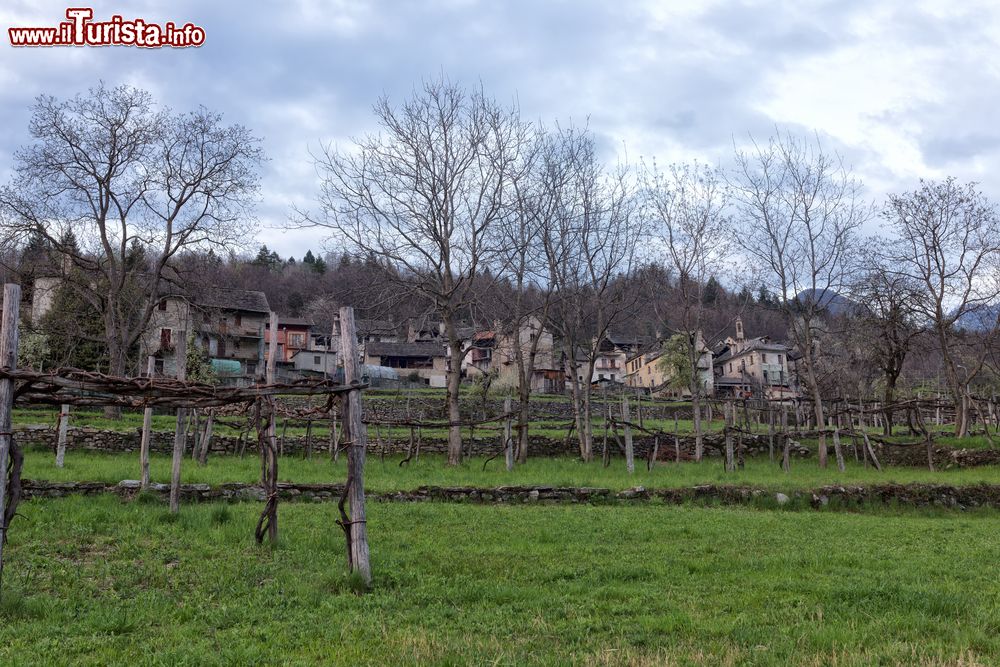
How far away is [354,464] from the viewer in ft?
27.8

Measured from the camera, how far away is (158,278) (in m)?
31.7

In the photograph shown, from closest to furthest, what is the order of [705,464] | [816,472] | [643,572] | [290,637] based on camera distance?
[290,637] → [643,572] → [816,472] → [705,464]

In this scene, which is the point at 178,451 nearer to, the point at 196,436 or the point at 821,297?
the point at 196,436

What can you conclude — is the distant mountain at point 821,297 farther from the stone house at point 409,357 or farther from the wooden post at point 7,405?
the stone house at point 409,357

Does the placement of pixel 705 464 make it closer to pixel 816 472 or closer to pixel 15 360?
pixel 816 472

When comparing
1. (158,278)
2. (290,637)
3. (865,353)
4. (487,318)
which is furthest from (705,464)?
(158,278)

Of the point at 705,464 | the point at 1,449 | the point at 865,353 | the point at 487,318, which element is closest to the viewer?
the point at 1,449

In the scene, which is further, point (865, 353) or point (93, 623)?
point (865, 353)

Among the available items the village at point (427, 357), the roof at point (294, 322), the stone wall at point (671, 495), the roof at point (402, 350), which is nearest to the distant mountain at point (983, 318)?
the stone wall at point (671, 495)

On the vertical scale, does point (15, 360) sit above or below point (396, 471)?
above

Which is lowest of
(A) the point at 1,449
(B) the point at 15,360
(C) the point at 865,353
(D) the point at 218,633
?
(D) the point at 218,633

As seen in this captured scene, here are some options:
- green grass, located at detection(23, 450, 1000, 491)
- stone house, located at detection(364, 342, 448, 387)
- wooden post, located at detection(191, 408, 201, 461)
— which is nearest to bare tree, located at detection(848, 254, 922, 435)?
green grass, located at detection(23, 450, 1000, 491)

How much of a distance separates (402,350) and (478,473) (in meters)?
57.0

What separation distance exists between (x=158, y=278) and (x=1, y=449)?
88.7 ft
